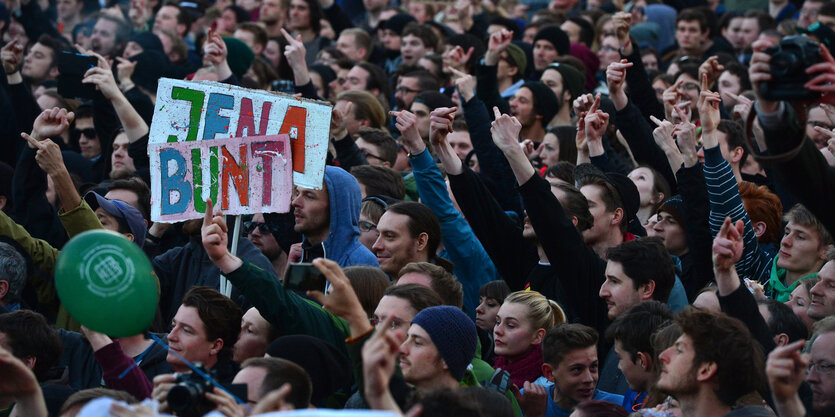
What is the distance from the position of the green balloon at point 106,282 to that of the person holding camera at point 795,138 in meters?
2.21

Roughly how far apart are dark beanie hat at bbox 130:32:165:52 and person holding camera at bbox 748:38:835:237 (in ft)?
29.2

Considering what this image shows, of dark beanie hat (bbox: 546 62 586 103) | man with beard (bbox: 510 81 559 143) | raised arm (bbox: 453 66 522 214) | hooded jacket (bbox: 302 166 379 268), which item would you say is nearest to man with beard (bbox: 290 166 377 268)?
hooded jacket (bbox: 302 166 379 268)

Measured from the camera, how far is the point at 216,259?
4.90 meters

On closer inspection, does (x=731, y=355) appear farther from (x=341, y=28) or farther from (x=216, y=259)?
(x=341, y=28)

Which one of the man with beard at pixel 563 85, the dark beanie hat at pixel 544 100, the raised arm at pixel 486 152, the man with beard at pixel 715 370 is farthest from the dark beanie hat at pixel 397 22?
the man with beard at pixel 715 370

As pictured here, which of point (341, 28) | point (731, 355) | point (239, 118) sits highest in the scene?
point (239, 118)

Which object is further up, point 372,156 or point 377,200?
point 377,200

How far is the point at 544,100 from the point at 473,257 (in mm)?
2998

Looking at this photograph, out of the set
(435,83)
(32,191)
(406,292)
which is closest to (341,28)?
(435,83)

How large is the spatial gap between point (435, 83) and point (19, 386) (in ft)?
21.8

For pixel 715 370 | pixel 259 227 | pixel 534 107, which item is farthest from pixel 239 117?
pixel 534 107

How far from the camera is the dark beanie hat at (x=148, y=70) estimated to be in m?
10.6

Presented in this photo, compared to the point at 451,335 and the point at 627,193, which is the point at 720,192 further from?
the point at 451,335

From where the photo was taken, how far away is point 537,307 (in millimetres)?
5719
